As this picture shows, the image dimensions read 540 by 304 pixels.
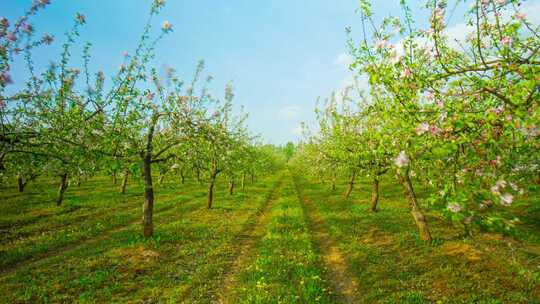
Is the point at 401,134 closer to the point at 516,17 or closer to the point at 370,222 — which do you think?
the point at 516,17

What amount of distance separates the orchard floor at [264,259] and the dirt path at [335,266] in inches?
2.0

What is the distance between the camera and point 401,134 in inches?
236

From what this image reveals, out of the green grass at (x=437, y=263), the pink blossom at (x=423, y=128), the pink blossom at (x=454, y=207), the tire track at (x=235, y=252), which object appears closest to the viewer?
the pink blossom at (x=454, y=207)

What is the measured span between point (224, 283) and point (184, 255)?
3.87 m

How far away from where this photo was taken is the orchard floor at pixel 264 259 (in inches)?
398

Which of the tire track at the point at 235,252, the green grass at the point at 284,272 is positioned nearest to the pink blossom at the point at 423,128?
the green grass at the point at 284,272

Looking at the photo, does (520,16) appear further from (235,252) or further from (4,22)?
(235,252)

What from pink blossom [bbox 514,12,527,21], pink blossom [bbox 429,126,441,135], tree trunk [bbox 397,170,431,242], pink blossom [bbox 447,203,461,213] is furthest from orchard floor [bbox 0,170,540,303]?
pink blossom [bbox 514,12,527,21]

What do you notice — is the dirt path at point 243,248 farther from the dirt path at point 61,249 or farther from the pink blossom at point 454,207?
the dirt path at point 61,249

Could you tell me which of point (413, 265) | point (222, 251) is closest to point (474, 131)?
point (413, 265)

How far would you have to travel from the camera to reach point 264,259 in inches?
516

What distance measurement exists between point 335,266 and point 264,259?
3090mm

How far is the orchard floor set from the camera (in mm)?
10109

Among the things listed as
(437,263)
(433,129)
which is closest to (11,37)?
(433,129)
